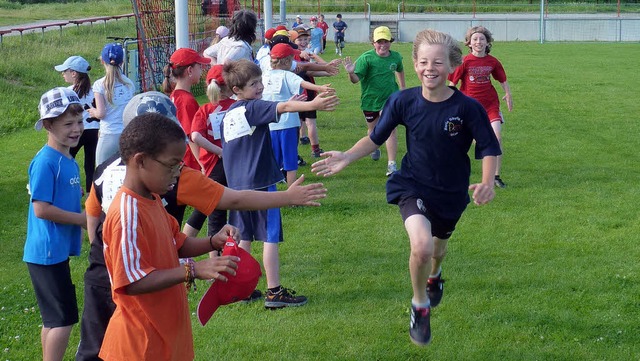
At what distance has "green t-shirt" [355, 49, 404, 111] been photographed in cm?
1278

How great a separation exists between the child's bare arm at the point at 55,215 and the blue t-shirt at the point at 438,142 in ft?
7.26

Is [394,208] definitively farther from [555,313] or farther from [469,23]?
[469,23]

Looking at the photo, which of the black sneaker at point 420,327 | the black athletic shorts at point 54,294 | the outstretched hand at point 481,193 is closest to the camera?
the black athletic shorts at point 54,294

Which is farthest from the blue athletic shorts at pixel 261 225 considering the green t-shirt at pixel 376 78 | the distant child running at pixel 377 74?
the green t-shirt at pixel 376 78

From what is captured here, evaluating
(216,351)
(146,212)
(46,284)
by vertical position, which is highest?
(146,212)

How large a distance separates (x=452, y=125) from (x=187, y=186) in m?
2.38

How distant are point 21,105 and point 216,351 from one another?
1569cm

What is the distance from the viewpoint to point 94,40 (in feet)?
111

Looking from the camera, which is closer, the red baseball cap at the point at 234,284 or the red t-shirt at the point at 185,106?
the red baseball cap at the point at 234,284

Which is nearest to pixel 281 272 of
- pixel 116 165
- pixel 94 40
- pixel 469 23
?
pixel 116 165

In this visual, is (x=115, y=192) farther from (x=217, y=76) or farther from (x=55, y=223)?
(x=217, y=76)

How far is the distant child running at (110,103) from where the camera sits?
9555 millimetres

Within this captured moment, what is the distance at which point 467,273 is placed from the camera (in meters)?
7.80

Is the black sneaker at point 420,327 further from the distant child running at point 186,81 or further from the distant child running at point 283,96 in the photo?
the distant child running at point 283,96
